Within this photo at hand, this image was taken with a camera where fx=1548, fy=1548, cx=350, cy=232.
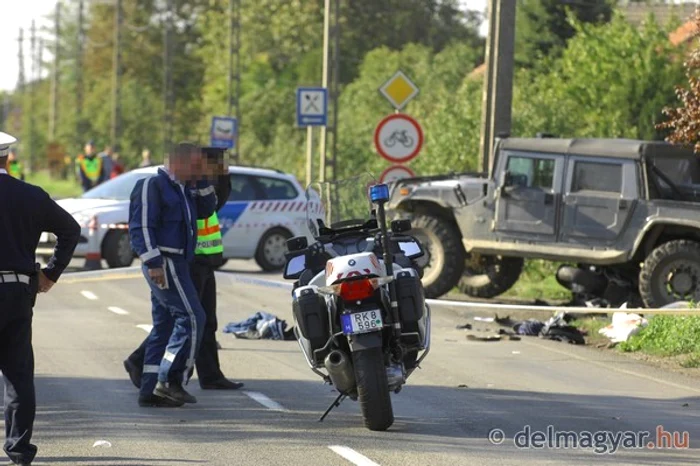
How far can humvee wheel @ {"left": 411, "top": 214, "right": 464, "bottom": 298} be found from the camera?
62.3 ft

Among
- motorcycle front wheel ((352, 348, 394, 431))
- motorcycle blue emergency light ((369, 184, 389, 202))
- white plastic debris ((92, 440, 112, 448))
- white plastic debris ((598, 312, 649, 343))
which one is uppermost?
motorcycle blue emergency light ((369, 184, 389, 202))

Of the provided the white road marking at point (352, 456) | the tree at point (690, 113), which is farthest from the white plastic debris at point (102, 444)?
the tree at point (690, 113)

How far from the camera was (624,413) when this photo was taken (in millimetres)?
10453

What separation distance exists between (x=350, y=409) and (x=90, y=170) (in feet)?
85.1

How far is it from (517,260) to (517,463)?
1141cm

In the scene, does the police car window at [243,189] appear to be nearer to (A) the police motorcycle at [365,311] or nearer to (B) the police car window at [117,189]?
(B) the police car window at [117,189]

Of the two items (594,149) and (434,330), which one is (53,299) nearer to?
(434,330)

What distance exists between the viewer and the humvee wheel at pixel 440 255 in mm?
18984

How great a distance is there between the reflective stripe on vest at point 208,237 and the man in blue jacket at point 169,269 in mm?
759

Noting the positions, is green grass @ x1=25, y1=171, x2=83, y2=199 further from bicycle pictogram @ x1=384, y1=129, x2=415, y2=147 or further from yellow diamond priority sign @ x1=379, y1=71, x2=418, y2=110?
bicycle pictogram @ x1=384, y1=129, x2=415, y2=147

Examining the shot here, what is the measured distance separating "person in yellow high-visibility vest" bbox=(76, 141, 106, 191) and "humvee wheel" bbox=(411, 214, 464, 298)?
1793 centimetres

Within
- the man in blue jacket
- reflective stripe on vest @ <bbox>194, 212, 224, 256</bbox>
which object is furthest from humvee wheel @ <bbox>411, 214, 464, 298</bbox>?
the man in blue jacket

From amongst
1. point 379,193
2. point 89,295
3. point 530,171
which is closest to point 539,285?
point 530,171

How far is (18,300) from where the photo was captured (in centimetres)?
823
